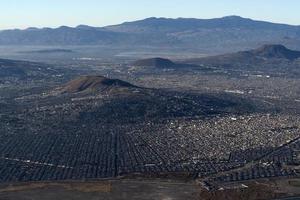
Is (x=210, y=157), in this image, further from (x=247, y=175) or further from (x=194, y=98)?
(x=194, y=98)

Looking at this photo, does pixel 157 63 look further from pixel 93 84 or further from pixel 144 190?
pixel 144 190

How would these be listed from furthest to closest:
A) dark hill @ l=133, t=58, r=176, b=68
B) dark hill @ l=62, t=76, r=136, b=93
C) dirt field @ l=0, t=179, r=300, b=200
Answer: dark hill @ l=133, t=58, r=176, b=68 < dark hill @ l=62, t=76, r=136, b=93 < dirt field @ l=0, t=179, r=300, b=200

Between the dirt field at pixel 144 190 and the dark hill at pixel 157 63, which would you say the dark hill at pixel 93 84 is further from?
the dark hill at pixel 157 63

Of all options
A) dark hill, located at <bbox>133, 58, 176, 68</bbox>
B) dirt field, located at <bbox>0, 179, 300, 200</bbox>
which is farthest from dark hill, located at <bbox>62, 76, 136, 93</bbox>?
dark hill, located at <bbox>133, 58, 176, 68</bbox>

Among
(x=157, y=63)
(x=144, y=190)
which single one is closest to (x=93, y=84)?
(x=144, y=190)

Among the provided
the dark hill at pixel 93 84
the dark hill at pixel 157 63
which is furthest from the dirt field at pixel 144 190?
the dark hill at pixel 157 63

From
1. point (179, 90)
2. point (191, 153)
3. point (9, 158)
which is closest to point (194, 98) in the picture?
point (179, 90)

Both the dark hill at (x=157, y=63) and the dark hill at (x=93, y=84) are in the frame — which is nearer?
the dark hill at (x=93, y=84)

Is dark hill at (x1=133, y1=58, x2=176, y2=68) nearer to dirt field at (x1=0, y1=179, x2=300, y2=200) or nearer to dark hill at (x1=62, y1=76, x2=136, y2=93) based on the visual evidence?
dark hill at (x1=62, y1=76, x2=136, y2=93)
